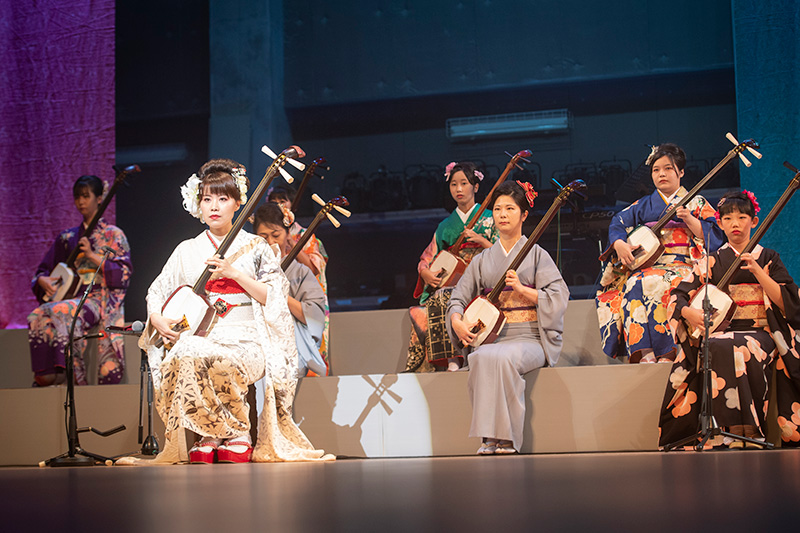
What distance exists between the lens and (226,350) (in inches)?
135

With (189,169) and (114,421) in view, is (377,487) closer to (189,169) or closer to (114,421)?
(114,421)

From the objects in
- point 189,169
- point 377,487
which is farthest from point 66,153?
point 377,487

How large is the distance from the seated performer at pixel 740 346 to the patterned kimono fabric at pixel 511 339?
514mm

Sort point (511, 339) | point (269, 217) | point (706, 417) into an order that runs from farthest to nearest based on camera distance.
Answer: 1. point (269, 217)
2. point (511, 339)
3. point (706, 417)

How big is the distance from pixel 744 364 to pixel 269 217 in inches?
99.1

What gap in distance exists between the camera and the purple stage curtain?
6.19m

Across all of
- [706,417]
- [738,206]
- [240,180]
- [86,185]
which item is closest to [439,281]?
[240,180]

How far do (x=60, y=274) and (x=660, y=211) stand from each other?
3308 millimetres

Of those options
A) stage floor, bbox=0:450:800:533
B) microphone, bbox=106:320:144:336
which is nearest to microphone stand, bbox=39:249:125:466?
microphone, bbox=106:320:144:336

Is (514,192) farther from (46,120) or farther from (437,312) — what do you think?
(46,120)

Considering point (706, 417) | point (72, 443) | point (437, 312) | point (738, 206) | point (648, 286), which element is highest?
point (738, 206)

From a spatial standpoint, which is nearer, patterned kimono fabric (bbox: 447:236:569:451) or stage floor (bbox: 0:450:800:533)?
stage floor (bbox: 0:450:800:533)

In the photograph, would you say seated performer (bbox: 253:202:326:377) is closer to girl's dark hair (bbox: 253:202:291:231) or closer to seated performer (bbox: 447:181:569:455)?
girl's dark hair (bbox: 253:202:291:231)

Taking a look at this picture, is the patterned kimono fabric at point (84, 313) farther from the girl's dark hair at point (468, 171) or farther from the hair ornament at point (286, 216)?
the girl's dark hair at point (468, 171)
